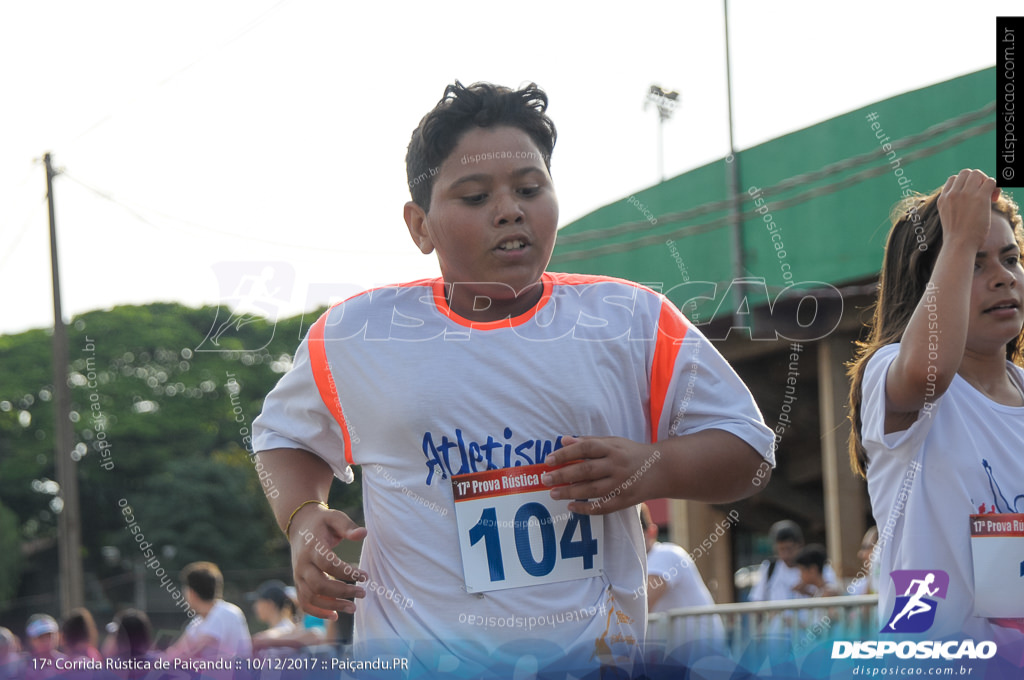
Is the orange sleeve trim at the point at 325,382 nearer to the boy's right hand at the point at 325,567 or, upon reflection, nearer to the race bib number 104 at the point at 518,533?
the boy's right hand at the point at 325,567

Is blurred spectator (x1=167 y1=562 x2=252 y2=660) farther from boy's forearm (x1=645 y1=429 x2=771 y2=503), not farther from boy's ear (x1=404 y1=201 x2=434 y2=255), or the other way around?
boy's forearm (x1=645 y1=429 x2=771 y2=503)

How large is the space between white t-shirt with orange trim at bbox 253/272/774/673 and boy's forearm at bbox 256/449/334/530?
1.3 inches

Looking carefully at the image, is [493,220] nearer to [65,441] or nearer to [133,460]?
[65,441]

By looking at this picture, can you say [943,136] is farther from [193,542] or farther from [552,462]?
[193,542]

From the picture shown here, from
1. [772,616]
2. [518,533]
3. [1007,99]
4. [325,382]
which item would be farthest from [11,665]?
[772,616]

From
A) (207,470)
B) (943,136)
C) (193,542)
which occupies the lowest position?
(193,542)

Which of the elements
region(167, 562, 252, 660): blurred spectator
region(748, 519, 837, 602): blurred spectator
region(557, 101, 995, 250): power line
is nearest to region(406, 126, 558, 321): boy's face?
region(557, 101, 995, 250): power line

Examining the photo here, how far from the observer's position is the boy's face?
1797mm

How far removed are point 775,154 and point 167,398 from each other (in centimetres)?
971

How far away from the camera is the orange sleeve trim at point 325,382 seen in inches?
73.7

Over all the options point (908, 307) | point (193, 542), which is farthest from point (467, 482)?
point (193, 542)

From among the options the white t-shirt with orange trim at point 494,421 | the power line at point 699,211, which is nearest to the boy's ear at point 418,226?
the white t-shirt with orange trim at point 494,421

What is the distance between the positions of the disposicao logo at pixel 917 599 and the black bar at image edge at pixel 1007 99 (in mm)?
1002

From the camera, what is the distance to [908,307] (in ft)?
7.40
